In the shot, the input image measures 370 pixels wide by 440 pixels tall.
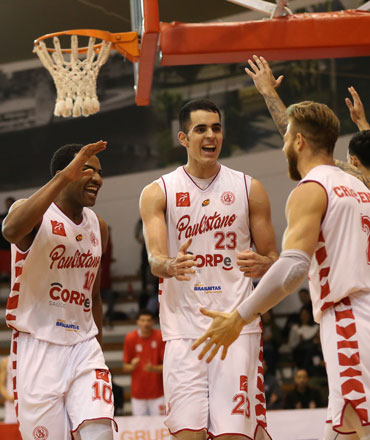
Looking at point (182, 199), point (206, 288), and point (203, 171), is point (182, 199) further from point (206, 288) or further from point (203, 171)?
point (206, 288)

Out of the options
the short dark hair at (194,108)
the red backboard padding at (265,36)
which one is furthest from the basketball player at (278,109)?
the short dark hair at (194,108)

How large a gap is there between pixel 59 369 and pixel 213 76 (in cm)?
1234

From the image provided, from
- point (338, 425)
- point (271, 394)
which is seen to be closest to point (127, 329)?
point (271, 394)

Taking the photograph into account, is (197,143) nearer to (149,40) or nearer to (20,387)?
(149,40)

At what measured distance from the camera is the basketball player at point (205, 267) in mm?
5406

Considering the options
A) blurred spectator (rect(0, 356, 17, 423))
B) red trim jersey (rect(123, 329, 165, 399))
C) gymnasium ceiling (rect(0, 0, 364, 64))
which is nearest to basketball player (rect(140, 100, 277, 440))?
blurred spectator (rect(0, 356, 17, 423))

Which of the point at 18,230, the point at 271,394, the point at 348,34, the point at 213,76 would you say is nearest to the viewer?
the point at 18,230

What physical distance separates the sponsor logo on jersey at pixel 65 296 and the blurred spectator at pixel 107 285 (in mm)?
9808

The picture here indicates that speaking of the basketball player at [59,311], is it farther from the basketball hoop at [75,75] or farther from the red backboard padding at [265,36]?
the basketball hoop at [75,75]

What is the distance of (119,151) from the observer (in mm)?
17391

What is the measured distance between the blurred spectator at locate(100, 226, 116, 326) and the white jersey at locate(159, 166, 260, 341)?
967 cm

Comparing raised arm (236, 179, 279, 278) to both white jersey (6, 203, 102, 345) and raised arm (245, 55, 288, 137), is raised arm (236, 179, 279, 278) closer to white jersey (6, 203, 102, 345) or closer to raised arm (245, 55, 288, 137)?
raised arm (245, 55, 288, 137)

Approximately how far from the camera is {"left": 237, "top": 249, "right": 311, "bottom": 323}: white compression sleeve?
4.11 m

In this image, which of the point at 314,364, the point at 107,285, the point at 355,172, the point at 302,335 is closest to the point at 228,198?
the point at 355,172
